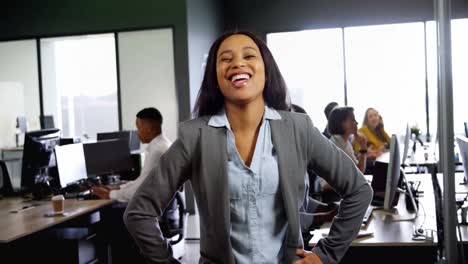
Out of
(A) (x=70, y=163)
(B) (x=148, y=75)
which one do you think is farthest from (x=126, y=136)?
(A) (x=70, y=163)

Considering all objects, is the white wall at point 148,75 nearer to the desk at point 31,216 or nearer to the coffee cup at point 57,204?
the desk at point 31,216

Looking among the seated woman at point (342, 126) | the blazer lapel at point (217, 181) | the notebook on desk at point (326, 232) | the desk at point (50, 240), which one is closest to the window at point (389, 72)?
the seated woman at point (342, 126)

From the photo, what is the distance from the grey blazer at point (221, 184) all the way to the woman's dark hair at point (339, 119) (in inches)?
125

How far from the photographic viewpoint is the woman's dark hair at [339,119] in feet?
15.6

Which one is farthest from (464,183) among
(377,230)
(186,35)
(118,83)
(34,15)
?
(34,15)

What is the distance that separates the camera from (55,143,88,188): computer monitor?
4.56 m

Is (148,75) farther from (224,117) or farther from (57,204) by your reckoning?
(224,117)

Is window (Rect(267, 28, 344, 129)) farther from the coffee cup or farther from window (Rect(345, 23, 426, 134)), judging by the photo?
the coffee cup

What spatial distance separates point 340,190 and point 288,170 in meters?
0.21

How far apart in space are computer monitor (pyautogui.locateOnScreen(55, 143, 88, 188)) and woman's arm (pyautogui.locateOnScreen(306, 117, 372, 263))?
333 centimetres

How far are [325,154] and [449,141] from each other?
1.78 feet

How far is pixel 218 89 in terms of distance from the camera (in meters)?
1.62

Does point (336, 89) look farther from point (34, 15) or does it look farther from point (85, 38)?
point (34, 15)

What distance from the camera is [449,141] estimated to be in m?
1.89
